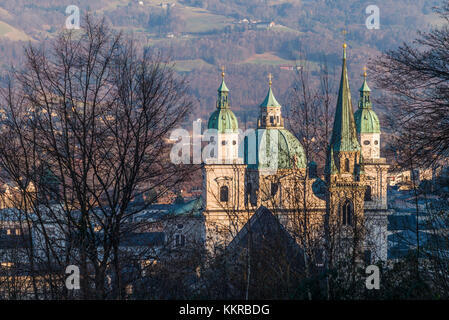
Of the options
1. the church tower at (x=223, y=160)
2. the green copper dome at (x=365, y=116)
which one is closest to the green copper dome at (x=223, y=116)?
the church tower at (x=223, y=160)

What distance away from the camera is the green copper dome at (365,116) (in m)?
66.2

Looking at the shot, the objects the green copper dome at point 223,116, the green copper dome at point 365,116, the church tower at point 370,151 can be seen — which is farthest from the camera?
the green copper dome at point 223,116

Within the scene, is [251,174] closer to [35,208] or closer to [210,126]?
[210,126]

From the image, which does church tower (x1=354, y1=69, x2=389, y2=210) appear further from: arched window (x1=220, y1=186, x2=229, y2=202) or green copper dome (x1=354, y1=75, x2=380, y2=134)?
arched window (x1=220, y1=186, x2=229, y2=202)

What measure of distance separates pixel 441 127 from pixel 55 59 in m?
8.40

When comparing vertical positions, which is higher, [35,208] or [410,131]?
[410,131]

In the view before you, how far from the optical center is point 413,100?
18.8m

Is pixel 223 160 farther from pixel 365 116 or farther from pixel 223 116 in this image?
pixel 365 116

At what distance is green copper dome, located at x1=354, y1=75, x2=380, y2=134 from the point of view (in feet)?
217

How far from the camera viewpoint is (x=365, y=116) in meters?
66.9

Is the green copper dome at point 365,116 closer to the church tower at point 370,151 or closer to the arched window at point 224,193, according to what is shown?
the church tower at point 370,151

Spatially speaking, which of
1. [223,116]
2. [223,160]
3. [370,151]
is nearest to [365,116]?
[370,151]
